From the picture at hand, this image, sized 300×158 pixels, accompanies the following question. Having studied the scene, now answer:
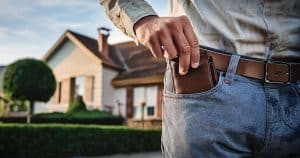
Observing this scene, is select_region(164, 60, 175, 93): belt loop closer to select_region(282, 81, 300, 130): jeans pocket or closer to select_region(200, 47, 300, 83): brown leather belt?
select_region(200, 47, 300, 83): brown leather belt

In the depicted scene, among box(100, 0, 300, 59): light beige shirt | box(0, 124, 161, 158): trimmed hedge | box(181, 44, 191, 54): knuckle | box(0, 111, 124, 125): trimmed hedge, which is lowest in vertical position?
box(0, 124, 161, 158): trimmed hedge

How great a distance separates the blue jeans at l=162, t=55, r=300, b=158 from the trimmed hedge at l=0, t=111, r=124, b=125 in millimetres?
18789

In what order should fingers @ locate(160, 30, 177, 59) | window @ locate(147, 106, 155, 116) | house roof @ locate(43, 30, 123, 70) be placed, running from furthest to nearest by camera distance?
house roof @ locate(43, 30, 123, 70) < window @ locate(147, 106, 155, 116) < fingers @ locate(160, 30, 177, 59)

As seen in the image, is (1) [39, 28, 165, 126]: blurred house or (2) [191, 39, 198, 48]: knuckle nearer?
(2) [191, 39, 198, 48]: knuckle

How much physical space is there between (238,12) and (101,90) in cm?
2377

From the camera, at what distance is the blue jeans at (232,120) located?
118cm

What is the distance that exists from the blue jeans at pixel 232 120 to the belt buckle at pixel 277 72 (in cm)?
2

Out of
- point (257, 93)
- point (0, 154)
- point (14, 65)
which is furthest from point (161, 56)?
point (14, 65)

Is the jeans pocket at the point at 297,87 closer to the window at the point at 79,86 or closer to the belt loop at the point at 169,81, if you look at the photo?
the belt loop at the point at 169,81

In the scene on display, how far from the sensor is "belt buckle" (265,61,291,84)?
4.03 ft

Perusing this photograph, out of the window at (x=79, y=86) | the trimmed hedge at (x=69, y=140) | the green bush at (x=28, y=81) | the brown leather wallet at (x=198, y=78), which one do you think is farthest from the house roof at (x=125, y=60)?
the brown leather wallet at (x=198, y=78)

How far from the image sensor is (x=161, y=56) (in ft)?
3.71

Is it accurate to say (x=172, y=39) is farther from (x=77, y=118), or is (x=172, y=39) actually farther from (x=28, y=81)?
(x=28, y=81)

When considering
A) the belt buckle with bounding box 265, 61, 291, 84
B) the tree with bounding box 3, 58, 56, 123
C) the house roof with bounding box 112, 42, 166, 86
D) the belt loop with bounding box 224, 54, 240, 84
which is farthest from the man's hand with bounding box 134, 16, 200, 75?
the house roof with bounding box 112, 42, 166, 86
